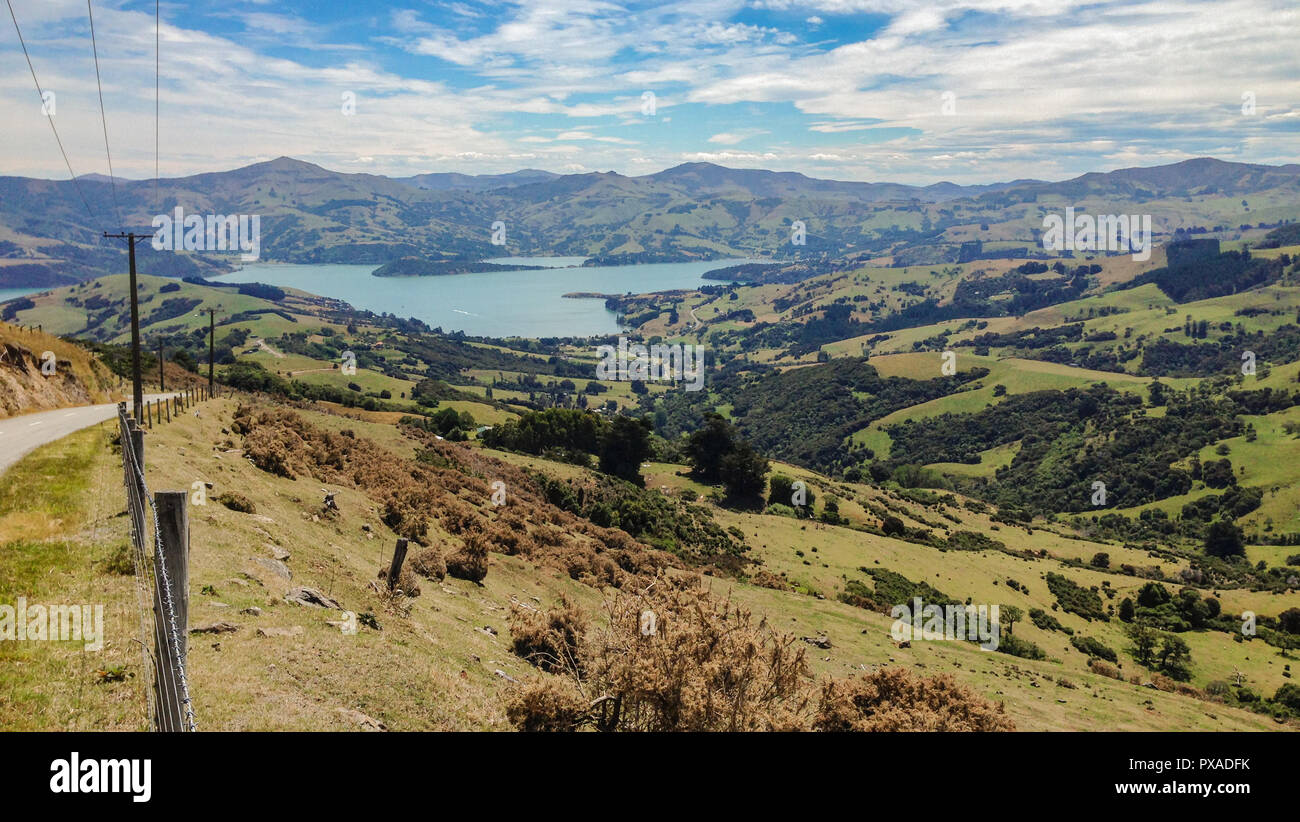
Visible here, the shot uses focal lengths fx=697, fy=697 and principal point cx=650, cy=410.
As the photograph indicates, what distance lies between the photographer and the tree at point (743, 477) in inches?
2704

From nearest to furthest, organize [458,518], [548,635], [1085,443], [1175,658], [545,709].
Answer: [545,709] → [548,635] → [458,518] → [1175,658] → [1085,443]

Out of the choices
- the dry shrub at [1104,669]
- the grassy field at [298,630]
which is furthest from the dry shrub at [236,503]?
the dry shrub at [1104,669]

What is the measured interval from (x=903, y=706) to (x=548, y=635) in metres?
8.89

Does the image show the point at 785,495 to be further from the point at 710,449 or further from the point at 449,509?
the point at 449,509

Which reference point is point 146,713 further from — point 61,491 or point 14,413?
point 14,413

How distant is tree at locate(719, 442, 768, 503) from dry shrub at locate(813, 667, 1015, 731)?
53.4 meters

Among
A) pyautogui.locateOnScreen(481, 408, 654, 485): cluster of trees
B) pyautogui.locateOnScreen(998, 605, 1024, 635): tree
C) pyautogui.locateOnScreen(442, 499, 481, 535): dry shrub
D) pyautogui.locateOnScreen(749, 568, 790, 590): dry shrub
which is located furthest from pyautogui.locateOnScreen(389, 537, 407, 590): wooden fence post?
pyautogui.locateOnScreen(481, 408, 654, 485): cluster of trees

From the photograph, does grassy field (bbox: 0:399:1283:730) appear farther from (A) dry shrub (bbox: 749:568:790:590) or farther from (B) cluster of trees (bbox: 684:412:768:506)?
(B) cluster of trees (bbox: 684:412:768:506)

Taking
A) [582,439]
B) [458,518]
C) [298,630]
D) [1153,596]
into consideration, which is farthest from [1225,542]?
[298,630]

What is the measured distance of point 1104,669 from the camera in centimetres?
3809

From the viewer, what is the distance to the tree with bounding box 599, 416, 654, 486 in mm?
69312

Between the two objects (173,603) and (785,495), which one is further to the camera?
(785,495)
